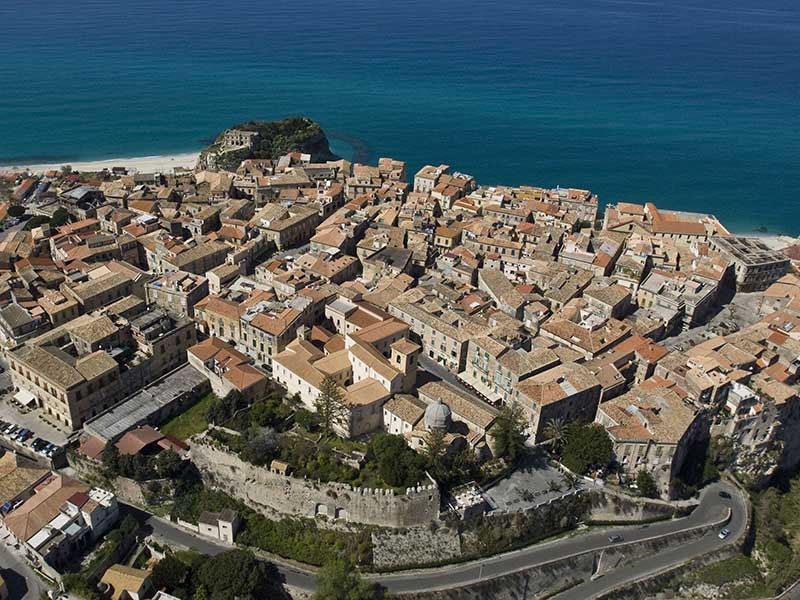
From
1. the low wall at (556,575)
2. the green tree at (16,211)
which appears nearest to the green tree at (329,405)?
the low wall at (556,575)

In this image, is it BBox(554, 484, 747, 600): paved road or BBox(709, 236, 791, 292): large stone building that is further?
BBox(709, 236, 791, 292): large stone building

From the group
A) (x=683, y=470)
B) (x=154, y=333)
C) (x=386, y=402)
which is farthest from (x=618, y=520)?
(x=154, y=333)

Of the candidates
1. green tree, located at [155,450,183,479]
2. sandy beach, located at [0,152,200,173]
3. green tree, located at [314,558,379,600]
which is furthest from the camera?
sandy beach, located at [0,152,200,173]

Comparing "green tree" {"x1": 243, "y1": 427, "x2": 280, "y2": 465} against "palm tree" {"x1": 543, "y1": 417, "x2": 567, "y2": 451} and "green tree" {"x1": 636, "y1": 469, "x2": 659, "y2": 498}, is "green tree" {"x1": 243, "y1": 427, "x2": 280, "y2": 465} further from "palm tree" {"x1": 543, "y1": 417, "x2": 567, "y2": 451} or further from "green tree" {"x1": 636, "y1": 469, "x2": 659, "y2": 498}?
"green tree" {"x1": 636, "y1": 469, "x2": 659, "y2": 498}

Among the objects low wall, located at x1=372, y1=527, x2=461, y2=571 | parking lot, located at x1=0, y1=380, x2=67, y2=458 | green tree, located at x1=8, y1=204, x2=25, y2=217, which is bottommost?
low wall, located at x1=372, y1=527, x2=461, y2=571

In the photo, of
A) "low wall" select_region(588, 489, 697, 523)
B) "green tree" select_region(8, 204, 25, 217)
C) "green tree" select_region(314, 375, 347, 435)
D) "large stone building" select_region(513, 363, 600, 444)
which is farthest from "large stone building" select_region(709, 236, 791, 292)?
"green tree" select_region(8, 204, 25, 217)

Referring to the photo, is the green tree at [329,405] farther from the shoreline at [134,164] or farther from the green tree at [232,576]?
the shoreline at [134,164]
